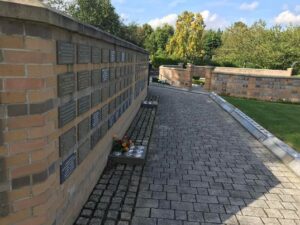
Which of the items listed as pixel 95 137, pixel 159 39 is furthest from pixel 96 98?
pixel 159 39

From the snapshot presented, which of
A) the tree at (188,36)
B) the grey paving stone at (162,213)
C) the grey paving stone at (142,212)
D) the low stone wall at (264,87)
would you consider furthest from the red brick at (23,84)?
the tree at (188,36)

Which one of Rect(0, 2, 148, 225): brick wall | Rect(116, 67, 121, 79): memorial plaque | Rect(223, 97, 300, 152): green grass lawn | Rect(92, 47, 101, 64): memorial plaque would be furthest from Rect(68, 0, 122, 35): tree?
Rect(0, 2, 148, 225): brick wall

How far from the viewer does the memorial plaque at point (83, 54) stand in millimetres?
3491

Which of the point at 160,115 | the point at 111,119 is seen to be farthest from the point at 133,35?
the point at 111,119

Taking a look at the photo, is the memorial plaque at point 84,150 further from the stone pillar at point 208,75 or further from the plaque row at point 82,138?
the stone pillar at point 208,75

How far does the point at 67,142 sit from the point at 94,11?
2636cm

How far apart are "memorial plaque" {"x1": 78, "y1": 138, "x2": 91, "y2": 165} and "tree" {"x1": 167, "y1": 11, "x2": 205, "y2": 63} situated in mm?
39046

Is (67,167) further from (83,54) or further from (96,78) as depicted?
(96,78)

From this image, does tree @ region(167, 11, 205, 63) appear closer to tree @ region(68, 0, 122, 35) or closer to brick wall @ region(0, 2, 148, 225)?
tree @ region(68, 0, 122, 35)

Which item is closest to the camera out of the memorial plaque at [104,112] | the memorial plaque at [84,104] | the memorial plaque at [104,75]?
the memorial plaque at [84,104]

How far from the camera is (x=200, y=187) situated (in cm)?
502

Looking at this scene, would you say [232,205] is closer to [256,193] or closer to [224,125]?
[256,193]

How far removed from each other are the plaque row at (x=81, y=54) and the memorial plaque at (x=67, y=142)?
79cm

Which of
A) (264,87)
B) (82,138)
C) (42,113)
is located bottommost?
(264,87)
